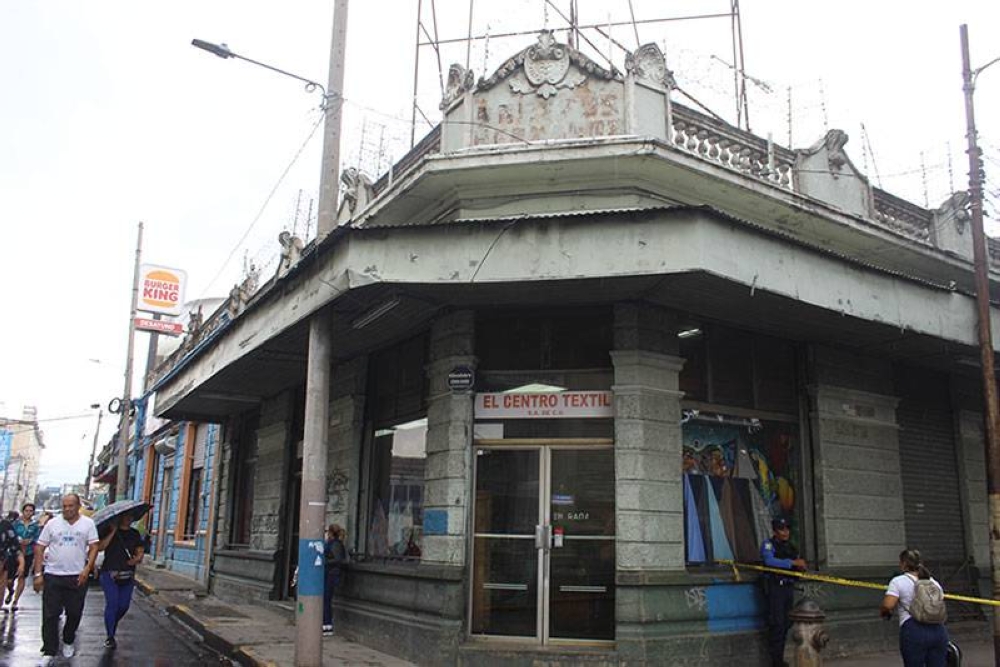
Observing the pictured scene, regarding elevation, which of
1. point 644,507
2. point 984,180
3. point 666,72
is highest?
point 666,72

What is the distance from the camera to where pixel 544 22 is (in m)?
12.5

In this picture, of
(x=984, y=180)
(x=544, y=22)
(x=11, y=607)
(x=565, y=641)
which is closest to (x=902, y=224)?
(x=984, y=180)

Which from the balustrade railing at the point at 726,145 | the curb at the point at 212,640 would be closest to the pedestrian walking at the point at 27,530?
the curb at the point at 212,640

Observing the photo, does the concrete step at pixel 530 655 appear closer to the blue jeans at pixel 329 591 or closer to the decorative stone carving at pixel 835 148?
the blue jeans at pixel 329 591

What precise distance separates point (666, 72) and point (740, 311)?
3.32m

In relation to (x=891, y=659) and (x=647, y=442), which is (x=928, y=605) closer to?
(x=647, y=442)

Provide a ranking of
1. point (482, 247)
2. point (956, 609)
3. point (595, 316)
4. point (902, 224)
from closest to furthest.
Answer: point (482, 247) < point (595, 316) < point (956, 609) < point (902, 224)

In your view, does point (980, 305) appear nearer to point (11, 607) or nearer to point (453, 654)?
point (453, 654)

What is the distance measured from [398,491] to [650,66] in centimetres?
642

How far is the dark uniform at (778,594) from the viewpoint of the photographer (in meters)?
9.07

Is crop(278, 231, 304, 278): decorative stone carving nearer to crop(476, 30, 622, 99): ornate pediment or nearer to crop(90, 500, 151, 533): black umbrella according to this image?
crop(90, 500, 151, 533): black umbrella

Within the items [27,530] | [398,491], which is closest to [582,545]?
[398,491]

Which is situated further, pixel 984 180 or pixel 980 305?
pixel 984 180

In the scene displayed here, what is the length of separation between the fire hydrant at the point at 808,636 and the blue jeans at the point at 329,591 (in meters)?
6.00
